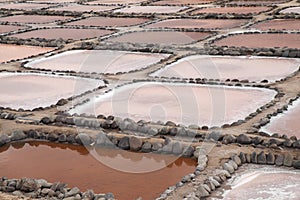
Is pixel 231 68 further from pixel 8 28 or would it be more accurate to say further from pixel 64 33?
pixel 8 28

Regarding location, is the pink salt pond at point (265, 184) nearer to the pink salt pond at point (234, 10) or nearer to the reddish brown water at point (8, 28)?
the reddish brown water at point (8, 28)

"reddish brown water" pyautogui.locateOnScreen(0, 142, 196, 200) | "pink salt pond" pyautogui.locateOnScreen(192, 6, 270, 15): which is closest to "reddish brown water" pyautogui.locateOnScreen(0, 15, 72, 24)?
"pink salt pond" pyautogui.locateOnScreen(192, 6, 270, 15)

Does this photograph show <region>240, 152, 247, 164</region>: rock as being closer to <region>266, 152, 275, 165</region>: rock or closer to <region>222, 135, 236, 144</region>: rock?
<region>266, 152, 275, 165</region>: rock

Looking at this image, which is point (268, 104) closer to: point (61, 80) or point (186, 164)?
point (186, 164)

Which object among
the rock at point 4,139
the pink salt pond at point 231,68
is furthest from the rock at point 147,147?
the pink salt pond at point 231,68

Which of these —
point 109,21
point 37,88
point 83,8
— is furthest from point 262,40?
point 83,8

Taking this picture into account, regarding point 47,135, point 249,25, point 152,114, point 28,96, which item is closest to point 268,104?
point 152,114
